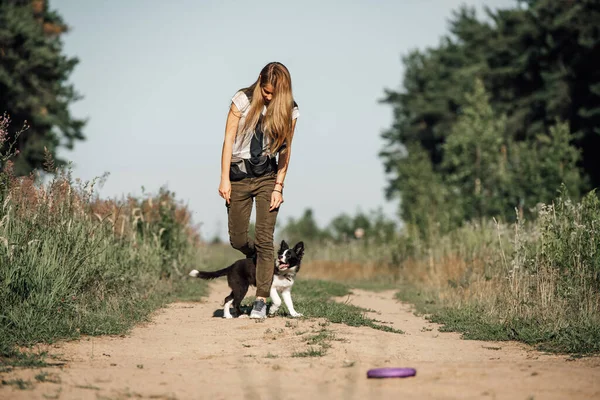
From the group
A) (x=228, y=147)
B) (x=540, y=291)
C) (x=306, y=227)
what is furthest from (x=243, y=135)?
(x=306, y=227)

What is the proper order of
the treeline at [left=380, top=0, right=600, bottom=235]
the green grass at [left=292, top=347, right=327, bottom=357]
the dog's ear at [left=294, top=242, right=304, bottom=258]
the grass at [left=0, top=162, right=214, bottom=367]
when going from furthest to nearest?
the treeline at [left=380, top=0, right=600, bottom=235], the dog's ear at [left=294, top=242, right=304, bottom=258], the grass at [left=0, top=162, right=214, bottom=367], the green grass at [left=292, top=347, right=327, bottom=357]

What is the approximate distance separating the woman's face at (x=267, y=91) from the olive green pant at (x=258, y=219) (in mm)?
818

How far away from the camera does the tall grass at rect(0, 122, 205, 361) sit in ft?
24.7

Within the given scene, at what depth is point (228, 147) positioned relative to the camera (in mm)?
8133

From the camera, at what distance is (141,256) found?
12.4 metres

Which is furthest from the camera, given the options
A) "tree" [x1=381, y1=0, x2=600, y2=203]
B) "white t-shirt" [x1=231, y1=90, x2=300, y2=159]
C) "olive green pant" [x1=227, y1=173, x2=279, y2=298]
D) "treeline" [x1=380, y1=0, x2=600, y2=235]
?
"tree" [x1=381, y1=0, x2=600, y2=203]

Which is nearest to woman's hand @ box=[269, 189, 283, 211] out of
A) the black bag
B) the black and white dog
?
the black bag

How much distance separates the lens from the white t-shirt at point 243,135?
8.23 metres

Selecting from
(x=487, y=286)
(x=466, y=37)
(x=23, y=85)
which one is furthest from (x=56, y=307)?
(x=466, y=37)

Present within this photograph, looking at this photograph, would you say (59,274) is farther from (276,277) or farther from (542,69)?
(542,69)

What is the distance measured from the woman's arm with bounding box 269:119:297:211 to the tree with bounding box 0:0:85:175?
69.8ft

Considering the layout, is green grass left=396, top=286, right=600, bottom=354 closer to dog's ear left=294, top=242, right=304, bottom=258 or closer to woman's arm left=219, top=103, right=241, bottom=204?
dog's ear left=294, top=242, right=304, bottom=258

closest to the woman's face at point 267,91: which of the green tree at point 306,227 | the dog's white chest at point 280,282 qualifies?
the dog's white chest at point 280,282

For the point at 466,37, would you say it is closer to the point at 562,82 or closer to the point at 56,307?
the point at 562,82
